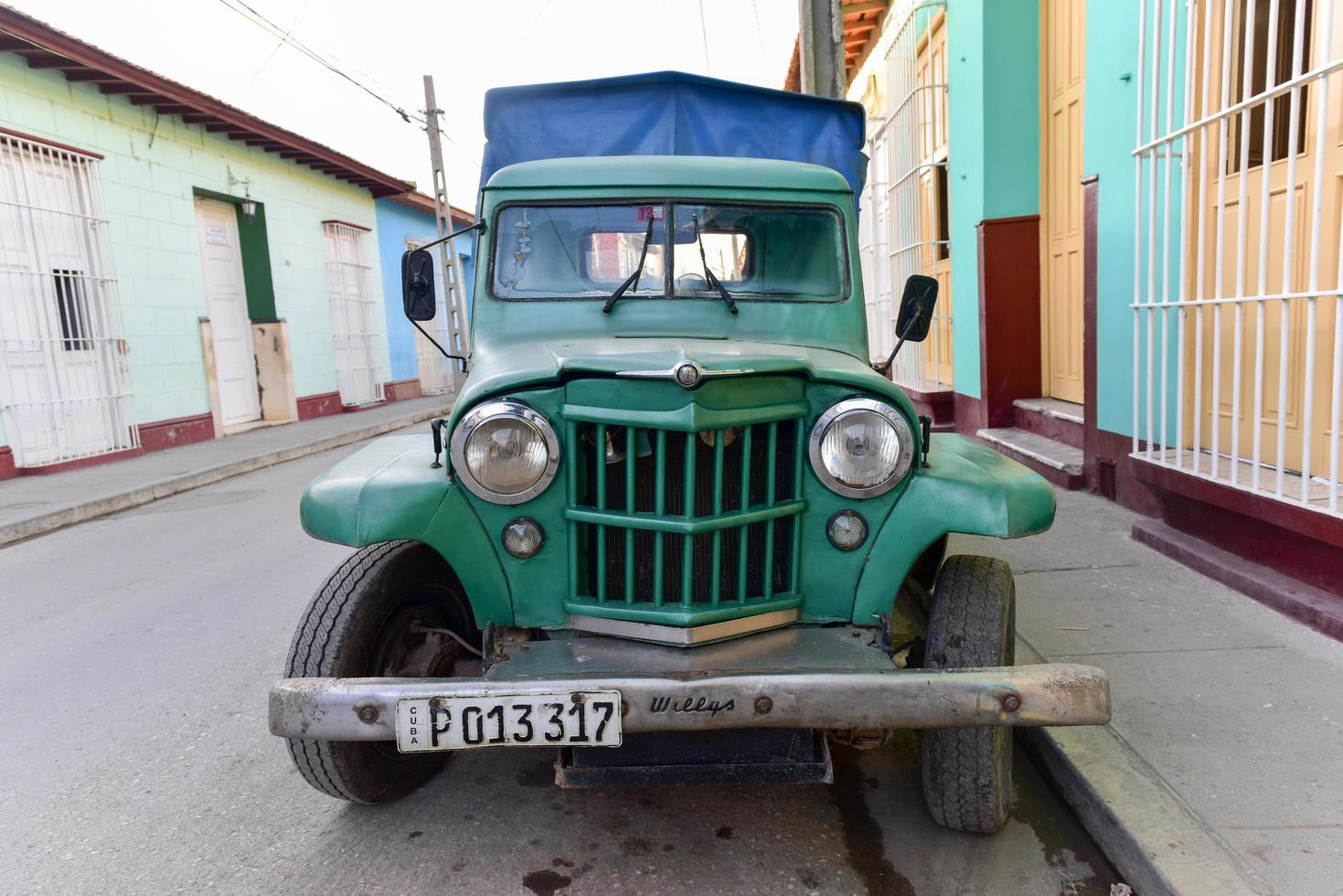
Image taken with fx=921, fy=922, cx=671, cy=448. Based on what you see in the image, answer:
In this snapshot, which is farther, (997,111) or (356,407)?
(356,407)

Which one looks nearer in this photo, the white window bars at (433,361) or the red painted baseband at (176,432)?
the red painted baseband at (176,432)

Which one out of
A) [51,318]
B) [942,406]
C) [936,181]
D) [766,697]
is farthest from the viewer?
[51,318]

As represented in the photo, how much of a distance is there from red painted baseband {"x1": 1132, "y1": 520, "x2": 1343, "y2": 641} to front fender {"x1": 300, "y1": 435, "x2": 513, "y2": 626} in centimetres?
314

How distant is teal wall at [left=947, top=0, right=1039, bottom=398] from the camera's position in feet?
24.2

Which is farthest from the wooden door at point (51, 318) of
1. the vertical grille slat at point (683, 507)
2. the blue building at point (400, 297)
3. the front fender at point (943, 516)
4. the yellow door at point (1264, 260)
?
the yellow door at point (1264, 260)

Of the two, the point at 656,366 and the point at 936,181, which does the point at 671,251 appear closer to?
the point at 656,366

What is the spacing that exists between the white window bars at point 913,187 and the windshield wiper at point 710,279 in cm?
559

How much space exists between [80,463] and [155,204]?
12.3ft

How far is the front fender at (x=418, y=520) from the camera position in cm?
251

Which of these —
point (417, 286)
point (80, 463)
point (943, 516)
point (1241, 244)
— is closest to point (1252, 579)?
point (1241, 244)

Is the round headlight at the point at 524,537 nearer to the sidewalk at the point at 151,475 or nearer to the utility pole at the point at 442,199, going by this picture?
the sidewalk at the point at 151,475

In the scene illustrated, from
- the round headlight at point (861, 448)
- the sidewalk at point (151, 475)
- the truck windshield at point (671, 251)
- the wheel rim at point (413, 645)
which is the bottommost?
the sidewalk at point (151, 475)

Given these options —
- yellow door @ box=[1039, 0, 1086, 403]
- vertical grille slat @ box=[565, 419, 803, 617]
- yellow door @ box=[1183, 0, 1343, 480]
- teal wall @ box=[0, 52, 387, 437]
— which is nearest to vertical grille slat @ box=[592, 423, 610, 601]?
vertical grille slat @ box=[565, 419, 803, 617]

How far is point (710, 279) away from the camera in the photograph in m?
3.40
